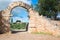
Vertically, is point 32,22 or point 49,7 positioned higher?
point 49,7

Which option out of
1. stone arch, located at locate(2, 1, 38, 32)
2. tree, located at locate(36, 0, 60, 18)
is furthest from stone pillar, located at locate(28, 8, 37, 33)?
tree, located at locate(36, 0, 60, 18)

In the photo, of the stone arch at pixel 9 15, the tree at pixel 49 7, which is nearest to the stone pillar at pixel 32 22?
the stone arch at pixel 9 15

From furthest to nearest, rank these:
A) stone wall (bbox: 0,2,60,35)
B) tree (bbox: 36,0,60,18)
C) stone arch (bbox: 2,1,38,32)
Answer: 1. tree (bbox: 36,0,60,18)
2. stone arch (bbox: 2,1,38,32)
3. stone wall (bbox: 0,2,60,35)

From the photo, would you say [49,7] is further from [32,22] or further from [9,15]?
[9,15]

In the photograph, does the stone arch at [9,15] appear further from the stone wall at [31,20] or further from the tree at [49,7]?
the tree at [49,7]

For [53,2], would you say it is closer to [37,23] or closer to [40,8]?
[40,8]

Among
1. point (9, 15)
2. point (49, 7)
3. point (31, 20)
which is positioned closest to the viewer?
point (9, 15)

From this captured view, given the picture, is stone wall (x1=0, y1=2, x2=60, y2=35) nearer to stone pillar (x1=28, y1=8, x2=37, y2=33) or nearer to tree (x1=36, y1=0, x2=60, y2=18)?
stone pillar (x1=28, y1=8, x2=37, y2=33)

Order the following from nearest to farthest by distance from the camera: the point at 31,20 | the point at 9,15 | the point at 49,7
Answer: the point at 9,15 < the point at 31,20 < the point at 49,7

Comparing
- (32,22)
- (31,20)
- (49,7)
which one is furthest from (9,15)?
(49,7)

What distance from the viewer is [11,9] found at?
26.0 meters

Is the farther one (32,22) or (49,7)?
(49,7)

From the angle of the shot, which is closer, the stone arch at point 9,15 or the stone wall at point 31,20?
the stone wall at point 31,20

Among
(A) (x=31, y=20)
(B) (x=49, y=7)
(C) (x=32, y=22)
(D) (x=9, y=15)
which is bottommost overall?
(C) (x=32, y=22)
